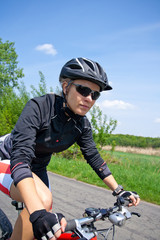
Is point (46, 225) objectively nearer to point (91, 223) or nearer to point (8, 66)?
point (91, 223)

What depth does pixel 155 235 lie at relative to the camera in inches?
137

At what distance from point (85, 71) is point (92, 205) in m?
3.51

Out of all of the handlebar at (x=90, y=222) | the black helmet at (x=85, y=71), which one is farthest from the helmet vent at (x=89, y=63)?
the handlebar at (x=90, y=222)

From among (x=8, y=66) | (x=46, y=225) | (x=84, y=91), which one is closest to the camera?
(x=46, y=225)

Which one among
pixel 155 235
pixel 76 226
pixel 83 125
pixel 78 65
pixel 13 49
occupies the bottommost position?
pixel 155 235

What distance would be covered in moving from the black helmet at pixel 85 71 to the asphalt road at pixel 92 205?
8.07ft

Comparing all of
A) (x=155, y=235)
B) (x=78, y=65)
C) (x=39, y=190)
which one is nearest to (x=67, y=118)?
(x=78, y=65)

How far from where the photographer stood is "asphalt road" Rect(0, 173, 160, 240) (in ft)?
11.6

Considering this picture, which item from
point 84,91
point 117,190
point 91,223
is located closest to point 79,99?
point 84,91

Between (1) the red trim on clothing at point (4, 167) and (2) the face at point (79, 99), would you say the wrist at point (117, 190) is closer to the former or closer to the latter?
(2) the face at point (79, 99)

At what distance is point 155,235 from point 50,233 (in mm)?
2853

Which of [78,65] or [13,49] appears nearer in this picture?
[78,65]

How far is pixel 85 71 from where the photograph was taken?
2139 millimetres

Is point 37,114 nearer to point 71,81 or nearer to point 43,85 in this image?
point 71,81
